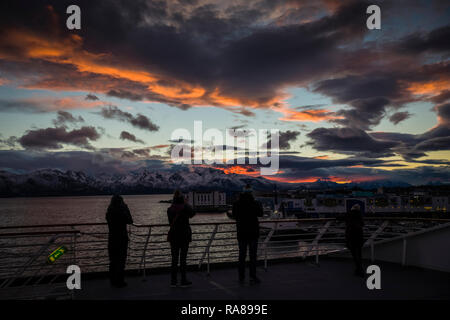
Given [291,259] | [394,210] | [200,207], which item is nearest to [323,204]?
[394,210]

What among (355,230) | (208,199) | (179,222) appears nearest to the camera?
(179,222)

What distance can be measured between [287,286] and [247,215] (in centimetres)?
147

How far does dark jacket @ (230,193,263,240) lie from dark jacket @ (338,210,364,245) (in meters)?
2.46

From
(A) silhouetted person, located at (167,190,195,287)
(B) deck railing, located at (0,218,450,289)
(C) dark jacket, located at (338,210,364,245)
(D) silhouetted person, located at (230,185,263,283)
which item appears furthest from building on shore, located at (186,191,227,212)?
(A) silhouetted person, located at (167,190,195,287)

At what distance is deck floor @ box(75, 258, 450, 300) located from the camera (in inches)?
210

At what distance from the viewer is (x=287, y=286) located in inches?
234

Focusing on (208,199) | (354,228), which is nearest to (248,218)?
(354,228)

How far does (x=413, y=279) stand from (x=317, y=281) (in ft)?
6.47

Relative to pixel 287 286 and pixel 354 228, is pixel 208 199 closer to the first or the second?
pixel 354 228

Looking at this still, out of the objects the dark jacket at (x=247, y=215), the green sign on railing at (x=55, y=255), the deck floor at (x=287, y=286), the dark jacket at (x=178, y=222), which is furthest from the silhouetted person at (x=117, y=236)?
the dark jacket at (x=247, y=215)
